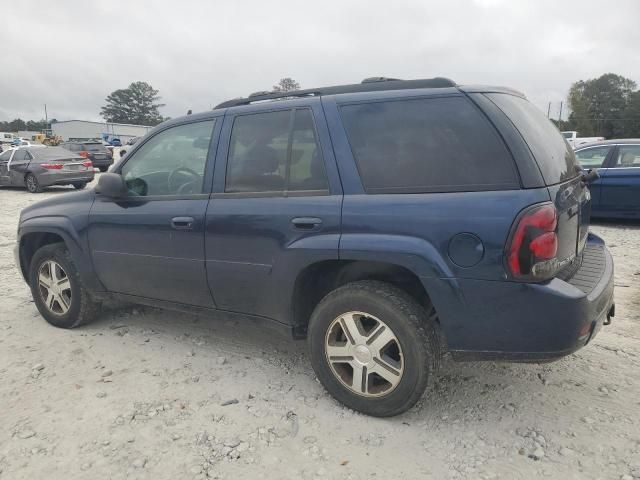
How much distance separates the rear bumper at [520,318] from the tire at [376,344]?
0.16 m

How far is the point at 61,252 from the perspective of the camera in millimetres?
4230

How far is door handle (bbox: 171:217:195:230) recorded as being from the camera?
3.36m

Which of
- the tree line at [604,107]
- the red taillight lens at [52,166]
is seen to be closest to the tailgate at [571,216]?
the red taillight lens at [52,166]

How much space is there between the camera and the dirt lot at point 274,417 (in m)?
2.51

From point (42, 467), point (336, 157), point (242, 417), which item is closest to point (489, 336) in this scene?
point (336, 157)


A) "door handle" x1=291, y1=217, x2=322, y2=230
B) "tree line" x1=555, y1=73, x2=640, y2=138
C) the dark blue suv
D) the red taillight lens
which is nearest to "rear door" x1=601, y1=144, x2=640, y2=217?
the dark blue suv

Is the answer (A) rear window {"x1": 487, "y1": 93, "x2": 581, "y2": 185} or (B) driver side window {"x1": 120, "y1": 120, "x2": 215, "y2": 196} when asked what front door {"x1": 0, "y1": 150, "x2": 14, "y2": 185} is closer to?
(B) driver side window {"x1": 120, "y1": 120, "x2": 215, "y2": 196}

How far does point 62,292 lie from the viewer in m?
4.30

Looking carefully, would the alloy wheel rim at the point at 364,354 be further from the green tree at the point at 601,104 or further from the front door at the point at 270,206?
the green tree at the point at 601,104

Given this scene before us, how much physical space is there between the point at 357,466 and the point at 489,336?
0.92 meters

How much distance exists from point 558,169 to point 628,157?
6863mm

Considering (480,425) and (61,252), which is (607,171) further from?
(61,252)

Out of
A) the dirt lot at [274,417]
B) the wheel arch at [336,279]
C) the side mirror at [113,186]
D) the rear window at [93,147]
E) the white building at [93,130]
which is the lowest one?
the dirt lot at [274,417]

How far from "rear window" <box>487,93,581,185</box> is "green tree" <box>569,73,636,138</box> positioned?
65.1 metres
